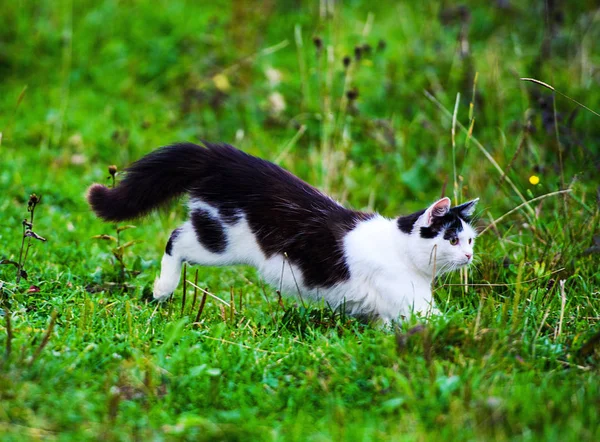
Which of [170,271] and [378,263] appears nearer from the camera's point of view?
[378,263]

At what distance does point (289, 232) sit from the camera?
12.0 feet

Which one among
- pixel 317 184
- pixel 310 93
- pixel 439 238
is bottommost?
pixel 439 238

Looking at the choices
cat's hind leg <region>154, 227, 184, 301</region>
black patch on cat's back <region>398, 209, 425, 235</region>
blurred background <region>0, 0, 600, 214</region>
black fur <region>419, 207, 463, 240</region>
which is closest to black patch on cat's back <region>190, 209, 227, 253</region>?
cat's hind leg <region>154, 227, 184, 301</region>

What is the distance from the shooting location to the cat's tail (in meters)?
3.80

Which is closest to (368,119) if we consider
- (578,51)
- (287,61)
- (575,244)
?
(287,61)

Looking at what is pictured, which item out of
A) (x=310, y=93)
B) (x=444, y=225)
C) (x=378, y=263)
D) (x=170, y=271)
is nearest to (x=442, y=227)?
(x=444, y=225)

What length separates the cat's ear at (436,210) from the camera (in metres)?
3.52

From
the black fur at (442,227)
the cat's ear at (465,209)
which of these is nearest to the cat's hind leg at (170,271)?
the black fur at (442,227)

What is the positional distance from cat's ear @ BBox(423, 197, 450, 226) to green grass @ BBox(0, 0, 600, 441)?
428 millimetres

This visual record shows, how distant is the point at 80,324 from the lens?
11.0 ft

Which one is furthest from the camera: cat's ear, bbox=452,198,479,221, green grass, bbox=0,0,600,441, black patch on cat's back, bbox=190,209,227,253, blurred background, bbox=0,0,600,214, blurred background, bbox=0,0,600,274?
blurred background, bbox=0,0,600,214

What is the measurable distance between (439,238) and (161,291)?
1361mm

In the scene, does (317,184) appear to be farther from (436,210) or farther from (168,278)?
(436,210)

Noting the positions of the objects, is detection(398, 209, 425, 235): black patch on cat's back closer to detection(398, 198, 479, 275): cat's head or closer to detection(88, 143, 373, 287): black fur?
detection(398, 198, 479, 275): cat's head
